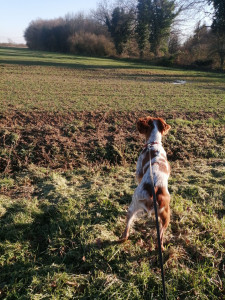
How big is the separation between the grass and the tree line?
87.2ft

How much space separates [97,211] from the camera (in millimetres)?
3586

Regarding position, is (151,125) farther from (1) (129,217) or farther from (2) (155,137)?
(1) (129,217)

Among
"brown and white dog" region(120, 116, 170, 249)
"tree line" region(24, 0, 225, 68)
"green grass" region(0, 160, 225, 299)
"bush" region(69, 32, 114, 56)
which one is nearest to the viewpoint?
"green grass" region(0, 160, 225, 299)

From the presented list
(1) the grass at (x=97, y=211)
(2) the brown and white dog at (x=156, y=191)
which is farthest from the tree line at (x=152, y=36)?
(2) the brown and white dog at (x=156, y=191)

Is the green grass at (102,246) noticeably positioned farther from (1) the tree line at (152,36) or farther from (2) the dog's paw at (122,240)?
(1) the tree line at (152,36)

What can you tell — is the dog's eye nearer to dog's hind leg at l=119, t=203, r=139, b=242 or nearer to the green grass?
the green grass

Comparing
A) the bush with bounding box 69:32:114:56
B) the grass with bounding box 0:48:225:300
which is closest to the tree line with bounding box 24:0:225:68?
the bush with bounding box 69:32:114:56

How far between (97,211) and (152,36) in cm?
4116

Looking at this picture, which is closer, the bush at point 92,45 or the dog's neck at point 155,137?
the dog's neck at point 155,137

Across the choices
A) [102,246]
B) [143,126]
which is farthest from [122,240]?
[143,126]

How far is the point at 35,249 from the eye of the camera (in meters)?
2.91

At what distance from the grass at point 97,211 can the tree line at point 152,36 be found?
2659 cm

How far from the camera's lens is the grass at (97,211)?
250 centimetres

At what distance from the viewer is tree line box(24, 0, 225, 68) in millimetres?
28922
